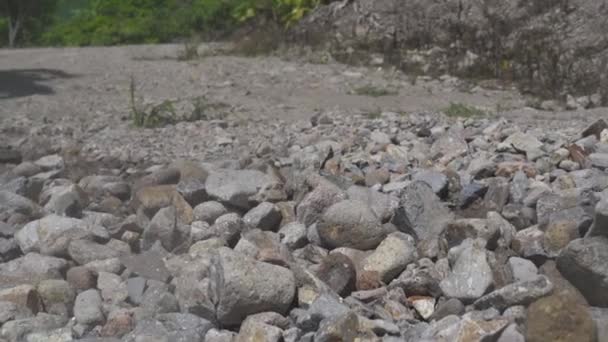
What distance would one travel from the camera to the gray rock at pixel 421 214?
486 cm

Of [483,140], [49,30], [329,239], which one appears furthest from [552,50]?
[49,30]

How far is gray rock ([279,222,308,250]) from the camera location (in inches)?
196

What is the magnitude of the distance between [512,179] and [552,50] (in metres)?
5.17

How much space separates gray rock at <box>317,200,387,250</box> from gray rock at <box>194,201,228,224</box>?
67cm

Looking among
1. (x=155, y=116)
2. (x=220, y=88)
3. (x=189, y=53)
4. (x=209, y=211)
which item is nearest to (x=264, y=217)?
(x=209, y=211)

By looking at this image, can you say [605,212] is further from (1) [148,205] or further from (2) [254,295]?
(1) [148,205]

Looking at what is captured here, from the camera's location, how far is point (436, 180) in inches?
205

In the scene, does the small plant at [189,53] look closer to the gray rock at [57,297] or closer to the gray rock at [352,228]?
the gray rock at [352,228]

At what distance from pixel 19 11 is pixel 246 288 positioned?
11.2 m

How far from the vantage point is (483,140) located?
596cm

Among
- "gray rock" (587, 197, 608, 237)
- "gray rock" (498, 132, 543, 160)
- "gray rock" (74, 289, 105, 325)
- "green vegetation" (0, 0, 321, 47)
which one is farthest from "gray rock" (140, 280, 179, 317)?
"green vegetation" (0, 0, 321, 47)

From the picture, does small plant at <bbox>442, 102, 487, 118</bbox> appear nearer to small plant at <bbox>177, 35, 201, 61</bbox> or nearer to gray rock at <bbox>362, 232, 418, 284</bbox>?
gray rock at <bbox>362, 232, 418, 284</bbox>

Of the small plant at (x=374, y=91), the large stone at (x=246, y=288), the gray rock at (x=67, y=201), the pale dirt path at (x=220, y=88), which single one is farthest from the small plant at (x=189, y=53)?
the large stone at (x=246, y=288)

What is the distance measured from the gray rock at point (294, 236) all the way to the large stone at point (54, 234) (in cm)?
90
